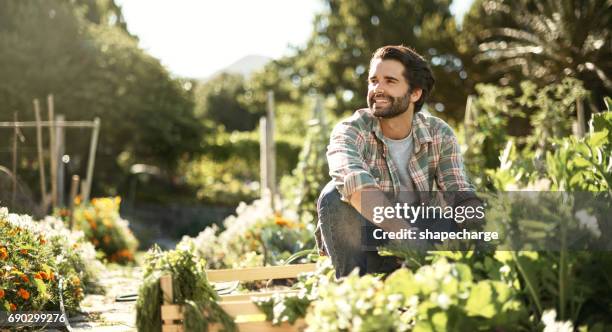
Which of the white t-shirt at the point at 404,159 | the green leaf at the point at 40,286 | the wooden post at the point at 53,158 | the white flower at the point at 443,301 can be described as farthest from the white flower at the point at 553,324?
the wooden post at the point at 53,158

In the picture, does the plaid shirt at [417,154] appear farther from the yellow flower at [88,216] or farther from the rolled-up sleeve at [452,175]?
the yellow flower at [88,216]

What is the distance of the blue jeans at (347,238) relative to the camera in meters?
2.43

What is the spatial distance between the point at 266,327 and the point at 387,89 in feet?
3.70

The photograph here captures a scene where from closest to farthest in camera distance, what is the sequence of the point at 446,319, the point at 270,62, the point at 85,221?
the point at 446,319 < the point at 85,221 < the point at 270,62

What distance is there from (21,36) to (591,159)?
53.3ft

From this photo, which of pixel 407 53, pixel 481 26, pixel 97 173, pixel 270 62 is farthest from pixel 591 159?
pixel 270 62

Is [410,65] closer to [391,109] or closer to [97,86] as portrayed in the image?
[391,109]

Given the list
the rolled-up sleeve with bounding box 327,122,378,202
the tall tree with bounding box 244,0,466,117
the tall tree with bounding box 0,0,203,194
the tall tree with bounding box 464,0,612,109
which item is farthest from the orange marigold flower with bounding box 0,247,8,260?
the tall tree with bounding box 244,0,466,117

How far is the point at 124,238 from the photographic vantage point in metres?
7.52

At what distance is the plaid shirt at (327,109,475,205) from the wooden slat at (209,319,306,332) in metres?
0.65

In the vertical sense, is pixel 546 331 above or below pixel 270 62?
below

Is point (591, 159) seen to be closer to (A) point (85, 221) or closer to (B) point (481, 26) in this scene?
(A) point (85, 221)

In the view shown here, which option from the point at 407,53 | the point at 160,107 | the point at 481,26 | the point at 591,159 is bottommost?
the point at 591,159

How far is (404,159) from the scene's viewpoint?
287 cm
